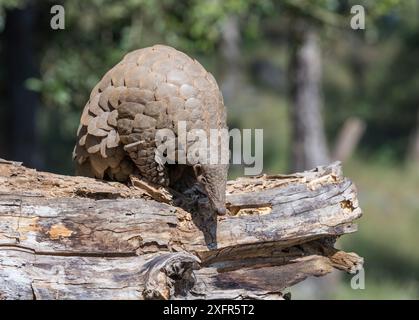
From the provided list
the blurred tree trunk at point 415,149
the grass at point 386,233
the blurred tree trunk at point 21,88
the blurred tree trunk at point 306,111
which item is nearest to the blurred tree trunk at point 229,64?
the grass at point 386,233

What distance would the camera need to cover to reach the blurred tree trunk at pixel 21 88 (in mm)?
10477

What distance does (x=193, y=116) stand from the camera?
3.72 meters

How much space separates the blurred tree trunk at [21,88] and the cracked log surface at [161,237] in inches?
267

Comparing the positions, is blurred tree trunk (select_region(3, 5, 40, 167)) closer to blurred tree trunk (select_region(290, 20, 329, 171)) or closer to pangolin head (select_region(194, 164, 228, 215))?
blurred tree trunk (select_region(290, 20, 329, 171))

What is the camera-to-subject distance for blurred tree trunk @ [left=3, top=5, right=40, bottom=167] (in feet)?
34.4

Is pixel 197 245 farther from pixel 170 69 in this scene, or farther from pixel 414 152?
pixel 414 152

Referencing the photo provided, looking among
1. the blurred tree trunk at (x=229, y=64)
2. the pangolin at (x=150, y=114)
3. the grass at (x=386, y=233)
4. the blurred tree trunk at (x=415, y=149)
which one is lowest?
the grass at (x=386, y=233)

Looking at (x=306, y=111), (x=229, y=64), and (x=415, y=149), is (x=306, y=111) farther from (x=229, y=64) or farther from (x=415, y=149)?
(x=229, y=64)

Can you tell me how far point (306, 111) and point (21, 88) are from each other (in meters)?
4.18

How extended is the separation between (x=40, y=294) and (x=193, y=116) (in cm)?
115

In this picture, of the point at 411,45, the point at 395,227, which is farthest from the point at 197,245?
the point at 411,45

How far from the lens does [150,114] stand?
3.80m

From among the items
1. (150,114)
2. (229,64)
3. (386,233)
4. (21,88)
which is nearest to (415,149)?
(386,233)

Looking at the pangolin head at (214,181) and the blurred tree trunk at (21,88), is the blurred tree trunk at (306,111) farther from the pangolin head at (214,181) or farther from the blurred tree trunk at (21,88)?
the pangolin head at (214,181)
